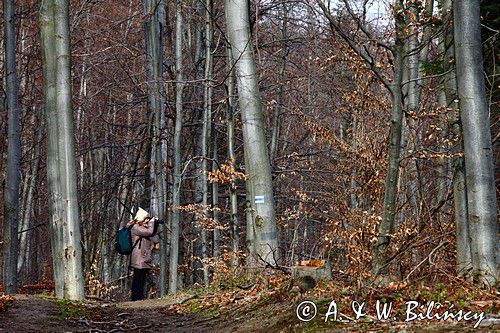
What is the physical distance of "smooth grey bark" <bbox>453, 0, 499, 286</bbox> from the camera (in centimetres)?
703

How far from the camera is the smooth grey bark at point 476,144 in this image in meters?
7.03

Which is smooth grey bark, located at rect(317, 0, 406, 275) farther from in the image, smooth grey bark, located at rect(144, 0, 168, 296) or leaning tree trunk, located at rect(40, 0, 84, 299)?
smooth grey bark, located at rect(144, 0, 168, 296)

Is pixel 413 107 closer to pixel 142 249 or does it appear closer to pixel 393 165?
pixel 393 165

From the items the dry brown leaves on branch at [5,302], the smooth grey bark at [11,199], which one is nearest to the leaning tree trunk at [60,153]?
the dry brown leaves on branch at [5,302]

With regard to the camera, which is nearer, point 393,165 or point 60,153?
point 393,165

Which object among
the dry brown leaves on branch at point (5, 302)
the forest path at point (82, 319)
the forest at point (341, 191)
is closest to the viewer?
the forest at point (341, 191)

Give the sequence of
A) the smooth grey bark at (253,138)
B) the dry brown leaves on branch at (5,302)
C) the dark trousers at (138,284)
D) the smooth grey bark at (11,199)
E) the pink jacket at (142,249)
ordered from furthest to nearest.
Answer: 1. the smooth grey bark at (11,199)
2. the dark trousers at (138,284)
3. the pink jacket at (142,249)
4. the smooth grey bark at (253,138)
5. the dry brown leaves on branch at (5,302)

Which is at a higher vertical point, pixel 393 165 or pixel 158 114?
pixel 158 114

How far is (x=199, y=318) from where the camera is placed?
916cm

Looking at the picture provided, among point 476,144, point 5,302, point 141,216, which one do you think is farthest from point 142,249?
point 476,144

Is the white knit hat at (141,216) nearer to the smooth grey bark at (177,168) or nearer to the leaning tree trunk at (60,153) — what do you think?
the smooth grey bark at (177,168)

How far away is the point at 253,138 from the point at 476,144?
422 centimetres

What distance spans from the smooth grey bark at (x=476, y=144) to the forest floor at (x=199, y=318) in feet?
4.53

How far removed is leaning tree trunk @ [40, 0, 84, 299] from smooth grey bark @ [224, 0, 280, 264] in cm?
269
